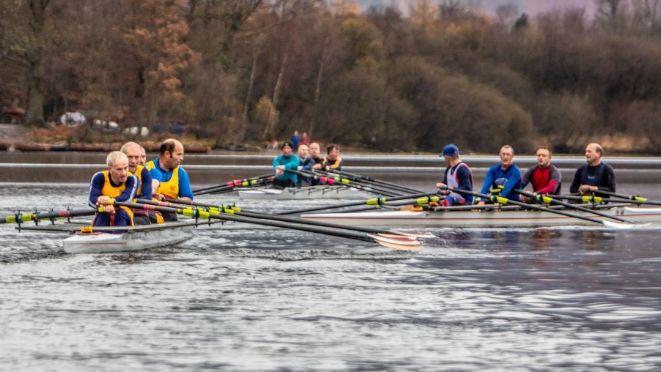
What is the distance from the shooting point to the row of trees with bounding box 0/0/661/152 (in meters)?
60.3

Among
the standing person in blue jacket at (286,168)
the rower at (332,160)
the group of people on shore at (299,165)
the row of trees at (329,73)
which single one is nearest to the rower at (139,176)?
the group of people on shore at (299,165)

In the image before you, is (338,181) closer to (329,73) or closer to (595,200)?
(595,200)

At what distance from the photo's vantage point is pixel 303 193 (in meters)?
27.8

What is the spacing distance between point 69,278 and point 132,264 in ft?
4.21

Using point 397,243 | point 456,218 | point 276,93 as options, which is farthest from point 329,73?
point 397,243

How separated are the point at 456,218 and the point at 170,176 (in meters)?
5.37

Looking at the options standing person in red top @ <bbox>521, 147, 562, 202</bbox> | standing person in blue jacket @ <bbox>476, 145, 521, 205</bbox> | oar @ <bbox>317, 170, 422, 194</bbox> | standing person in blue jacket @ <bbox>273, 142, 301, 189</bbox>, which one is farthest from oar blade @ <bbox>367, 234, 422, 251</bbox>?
standing person in blue jacket @ <bbox>273, 142, 301, 189</bbox>

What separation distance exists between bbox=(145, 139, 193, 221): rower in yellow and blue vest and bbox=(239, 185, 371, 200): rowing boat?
34.1 feet

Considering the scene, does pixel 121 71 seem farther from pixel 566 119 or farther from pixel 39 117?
pixel 566 119

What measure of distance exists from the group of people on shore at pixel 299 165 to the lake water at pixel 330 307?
391 inches

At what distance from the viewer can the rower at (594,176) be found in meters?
21.0

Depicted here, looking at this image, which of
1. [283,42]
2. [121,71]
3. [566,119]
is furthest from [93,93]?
[566,119]

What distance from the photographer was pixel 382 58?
73.2m

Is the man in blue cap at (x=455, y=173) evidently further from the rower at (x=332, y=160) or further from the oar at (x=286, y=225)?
the rower at (x=332, y=160)
